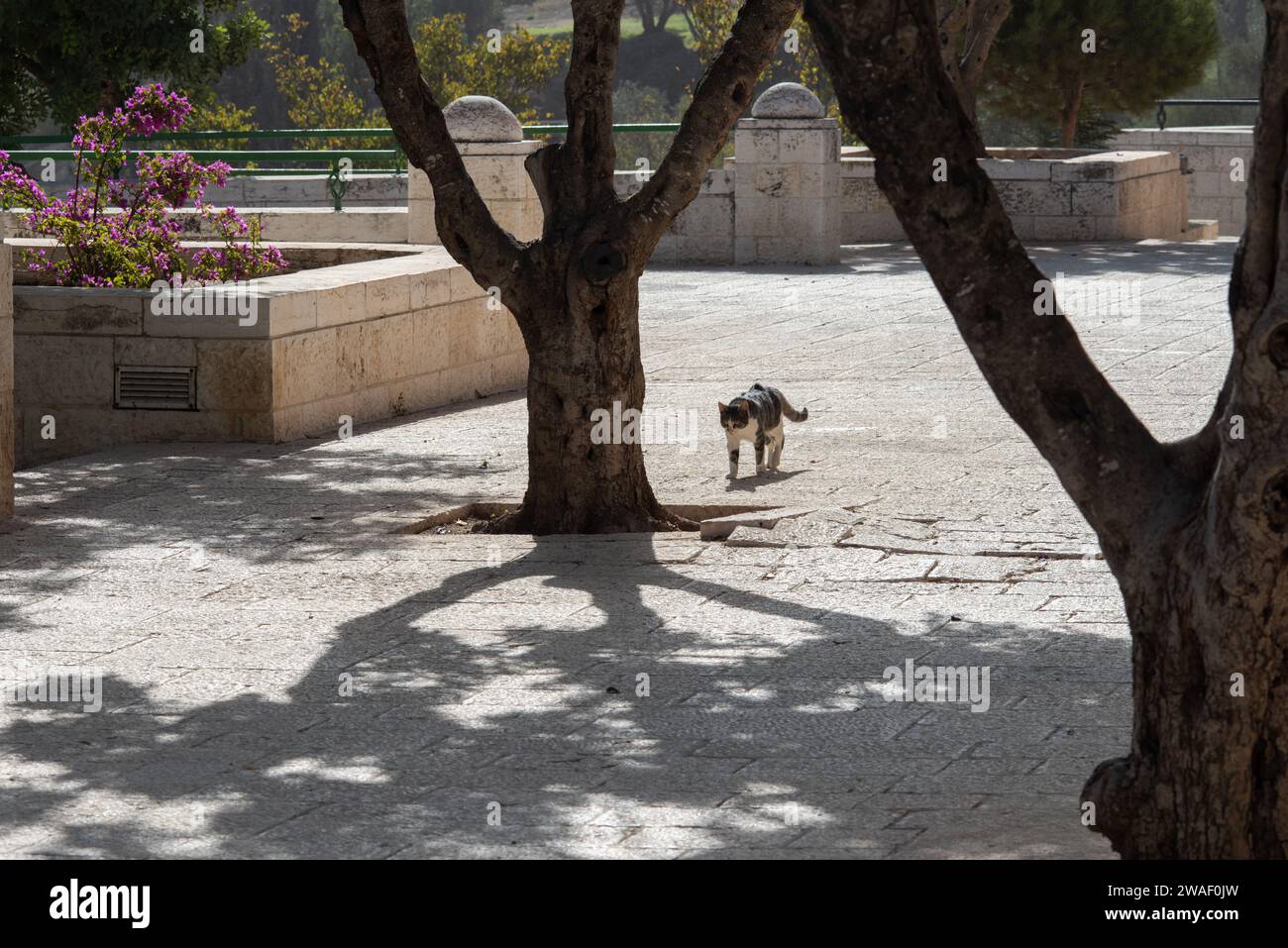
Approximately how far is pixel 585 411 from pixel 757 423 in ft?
4.38

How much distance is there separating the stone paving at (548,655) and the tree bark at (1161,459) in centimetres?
48

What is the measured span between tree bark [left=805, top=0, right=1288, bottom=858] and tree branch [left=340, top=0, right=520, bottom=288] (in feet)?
15.0

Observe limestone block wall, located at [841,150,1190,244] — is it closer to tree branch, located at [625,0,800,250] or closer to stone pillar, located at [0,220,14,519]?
tree branch, located at [625,0,800,250]

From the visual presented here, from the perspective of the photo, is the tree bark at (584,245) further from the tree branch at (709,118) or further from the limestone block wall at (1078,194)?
the limestone block wall at (1078,194)

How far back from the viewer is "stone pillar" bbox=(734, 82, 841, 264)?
71.8 ft

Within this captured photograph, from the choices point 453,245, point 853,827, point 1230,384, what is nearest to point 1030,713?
point 853,827

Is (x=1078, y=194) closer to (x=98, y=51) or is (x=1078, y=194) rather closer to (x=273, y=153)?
(x=273, y=153)

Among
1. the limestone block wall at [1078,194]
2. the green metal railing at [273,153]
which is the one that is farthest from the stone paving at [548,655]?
the limestone block wall at [1078,194]

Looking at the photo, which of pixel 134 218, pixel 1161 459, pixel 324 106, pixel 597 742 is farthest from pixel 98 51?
pixel 324 106

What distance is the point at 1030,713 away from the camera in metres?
6.50

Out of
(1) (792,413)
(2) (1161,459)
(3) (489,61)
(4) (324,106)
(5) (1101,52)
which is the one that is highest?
(3) (489,61)

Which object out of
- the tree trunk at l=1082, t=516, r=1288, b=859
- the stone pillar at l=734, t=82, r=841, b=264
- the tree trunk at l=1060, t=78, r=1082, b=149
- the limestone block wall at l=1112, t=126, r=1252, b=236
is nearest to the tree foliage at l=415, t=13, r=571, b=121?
the limestone block wall at l=1112, t=126, r=1252, b=236

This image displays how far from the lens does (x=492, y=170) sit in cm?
1633
